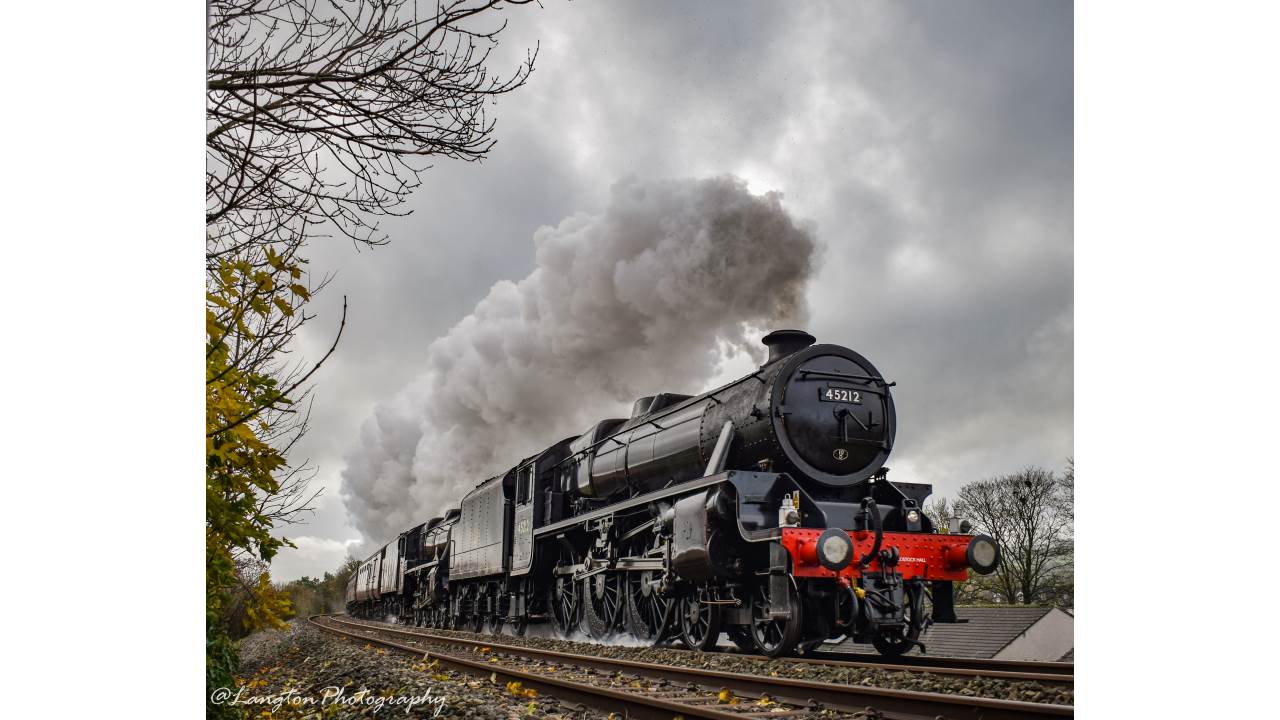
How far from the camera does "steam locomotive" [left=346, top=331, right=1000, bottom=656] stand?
749cm

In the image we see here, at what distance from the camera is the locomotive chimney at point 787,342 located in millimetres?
8836

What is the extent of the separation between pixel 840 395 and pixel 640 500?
241cm

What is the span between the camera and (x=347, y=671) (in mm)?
6793

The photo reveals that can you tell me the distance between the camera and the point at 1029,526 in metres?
5.95

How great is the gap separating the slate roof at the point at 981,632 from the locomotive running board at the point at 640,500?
1972mm

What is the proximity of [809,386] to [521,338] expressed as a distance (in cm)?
287

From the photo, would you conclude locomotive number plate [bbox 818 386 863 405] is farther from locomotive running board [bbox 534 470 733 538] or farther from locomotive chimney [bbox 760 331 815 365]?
locomotive running board [bbox 534 470 733 538]

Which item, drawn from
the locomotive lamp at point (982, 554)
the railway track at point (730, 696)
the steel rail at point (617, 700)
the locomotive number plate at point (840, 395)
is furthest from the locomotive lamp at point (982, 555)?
the steel rail at point (617, 700)

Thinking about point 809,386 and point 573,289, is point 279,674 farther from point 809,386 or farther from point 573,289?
point 809,386

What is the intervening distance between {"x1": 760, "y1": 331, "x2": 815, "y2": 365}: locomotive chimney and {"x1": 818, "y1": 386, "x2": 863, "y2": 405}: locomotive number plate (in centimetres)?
54

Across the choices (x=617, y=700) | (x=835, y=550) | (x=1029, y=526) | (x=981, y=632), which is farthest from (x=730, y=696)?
(x=981, y=632)

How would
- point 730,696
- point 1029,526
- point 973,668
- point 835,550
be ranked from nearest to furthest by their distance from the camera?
point 730,696, point 1029,526, point 973,668, point 835,550

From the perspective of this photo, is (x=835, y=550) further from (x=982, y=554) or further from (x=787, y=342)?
(x=787, y=342)
